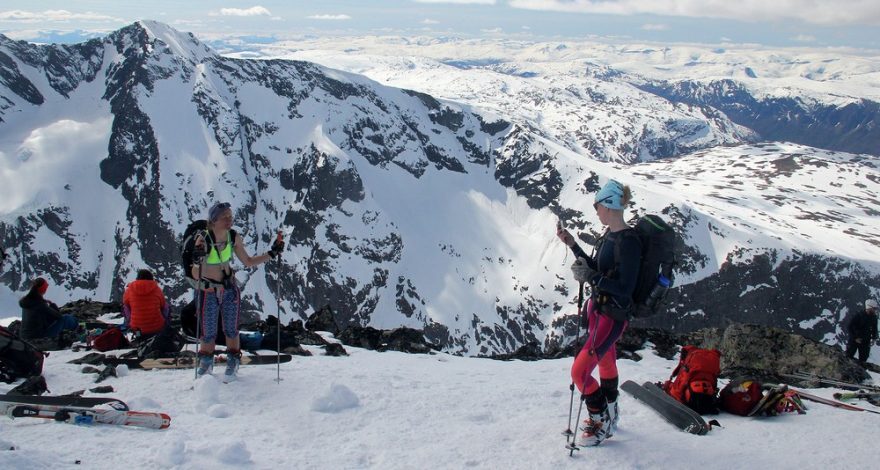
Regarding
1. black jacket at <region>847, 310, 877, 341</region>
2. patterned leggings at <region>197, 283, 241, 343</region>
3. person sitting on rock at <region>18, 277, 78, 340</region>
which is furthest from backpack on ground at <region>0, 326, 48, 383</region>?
black jacket at <region>847, 310, 877, 341</region>

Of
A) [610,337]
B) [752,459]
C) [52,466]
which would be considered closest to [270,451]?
[52,466]

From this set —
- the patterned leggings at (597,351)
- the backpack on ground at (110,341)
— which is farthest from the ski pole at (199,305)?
the patterned leggings at (597,351)

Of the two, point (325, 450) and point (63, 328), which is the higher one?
point (325, 450)

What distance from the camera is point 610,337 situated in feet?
24.0

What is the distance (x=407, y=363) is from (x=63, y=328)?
9.50m

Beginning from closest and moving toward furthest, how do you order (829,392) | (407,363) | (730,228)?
(829,392) → (407,363) → (730,228)

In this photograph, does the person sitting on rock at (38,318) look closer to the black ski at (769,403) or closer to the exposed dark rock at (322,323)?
the exposed dark rock at (322,323)

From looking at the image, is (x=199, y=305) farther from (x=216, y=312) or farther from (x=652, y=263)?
(x=652, y=263)

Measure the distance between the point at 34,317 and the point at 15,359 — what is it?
5815 millimetres

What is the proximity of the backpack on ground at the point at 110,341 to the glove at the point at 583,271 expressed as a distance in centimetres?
1081

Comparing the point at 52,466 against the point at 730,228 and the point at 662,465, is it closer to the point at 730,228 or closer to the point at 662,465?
the point at 662,465

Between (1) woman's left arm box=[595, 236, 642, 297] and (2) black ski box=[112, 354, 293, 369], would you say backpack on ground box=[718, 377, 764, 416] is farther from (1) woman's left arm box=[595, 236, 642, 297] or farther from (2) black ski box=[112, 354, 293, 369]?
(2) black ski box=[112, 354, 293, 369]

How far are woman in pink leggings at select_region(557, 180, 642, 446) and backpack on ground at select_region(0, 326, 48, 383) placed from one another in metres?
9.20

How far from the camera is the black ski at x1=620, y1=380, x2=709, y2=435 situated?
26.1 feet
